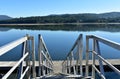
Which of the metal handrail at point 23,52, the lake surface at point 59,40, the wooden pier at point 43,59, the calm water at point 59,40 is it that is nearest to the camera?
the metal handrail at point 23,52

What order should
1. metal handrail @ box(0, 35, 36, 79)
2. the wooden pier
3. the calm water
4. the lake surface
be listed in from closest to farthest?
metal handrail @ box(0, 35, 36, 79), the wooden pier, the calm water, the lake surface

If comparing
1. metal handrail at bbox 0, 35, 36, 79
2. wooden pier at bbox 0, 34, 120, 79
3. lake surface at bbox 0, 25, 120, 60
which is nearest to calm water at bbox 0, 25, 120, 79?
lake surface at bbox 0, 25, 120, 60

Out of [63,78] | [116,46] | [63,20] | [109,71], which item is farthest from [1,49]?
[63,20]

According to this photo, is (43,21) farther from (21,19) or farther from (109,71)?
(109,71)

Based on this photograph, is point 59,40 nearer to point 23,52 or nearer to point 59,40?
point 59,40

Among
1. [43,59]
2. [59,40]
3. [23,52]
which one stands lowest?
[59,40]

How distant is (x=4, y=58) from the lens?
2134 centimetres

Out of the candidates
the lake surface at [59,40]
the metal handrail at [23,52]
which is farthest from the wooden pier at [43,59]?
the lake surface at [59,40]

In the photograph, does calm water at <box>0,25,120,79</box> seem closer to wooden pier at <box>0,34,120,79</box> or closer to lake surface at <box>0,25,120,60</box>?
lake surface at <box>0,25,120,60</box>

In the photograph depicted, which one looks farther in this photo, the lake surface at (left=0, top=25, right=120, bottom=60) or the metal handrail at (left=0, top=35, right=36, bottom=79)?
the lake surface at (left=0, top=25, right=120, bottom=60)

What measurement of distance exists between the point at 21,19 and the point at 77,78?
153 metres

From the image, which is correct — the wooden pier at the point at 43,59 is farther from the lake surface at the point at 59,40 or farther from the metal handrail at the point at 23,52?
the lake surface at the point at 59,40

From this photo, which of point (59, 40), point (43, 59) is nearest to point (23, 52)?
point (43, 59)

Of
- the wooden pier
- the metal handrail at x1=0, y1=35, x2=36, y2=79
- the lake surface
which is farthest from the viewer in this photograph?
the lake surface
